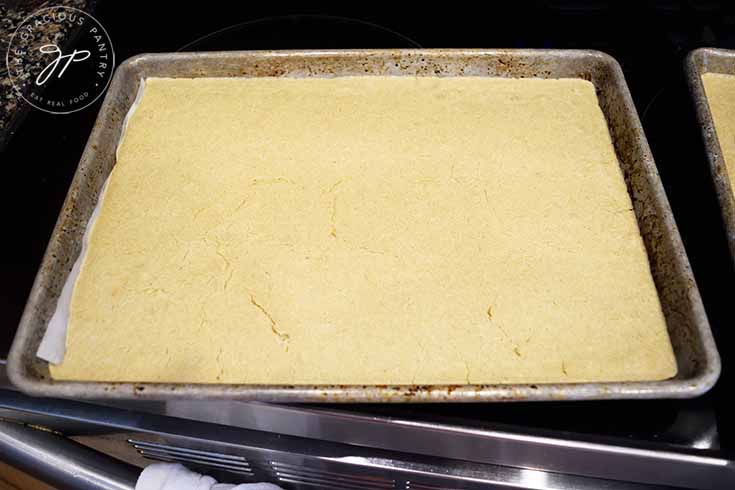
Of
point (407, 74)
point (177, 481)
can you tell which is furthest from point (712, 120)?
point (177, 481)

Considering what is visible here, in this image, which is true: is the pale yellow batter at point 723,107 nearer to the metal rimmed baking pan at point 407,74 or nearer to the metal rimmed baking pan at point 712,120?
the metal rimmed baking pan at point 712,120

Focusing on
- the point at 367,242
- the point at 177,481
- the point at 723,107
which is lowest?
the point at 177,481

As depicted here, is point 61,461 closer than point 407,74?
Result: Yes

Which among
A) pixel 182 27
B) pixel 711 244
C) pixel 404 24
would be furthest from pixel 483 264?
pixel 182 27

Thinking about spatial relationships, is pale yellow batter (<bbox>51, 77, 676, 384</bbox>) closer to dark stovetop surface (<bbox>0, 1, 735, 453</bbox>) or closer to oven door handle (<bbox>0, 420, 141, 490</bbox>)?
dark stovetop surface (<bbox>0, 1, 735, 453</bbox>)

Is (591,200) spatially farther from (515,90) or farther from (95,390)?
(95,390)

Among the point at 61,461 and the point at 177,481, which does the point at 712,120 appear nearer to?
the point at 177,481

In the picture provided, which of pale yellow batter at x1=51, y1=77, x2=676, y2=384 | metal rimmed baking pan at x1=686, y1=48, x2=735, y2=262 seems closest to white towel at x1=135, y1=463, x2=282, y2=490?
pale yellow batter at x1=51, y1=77, x2=676, y2=384
